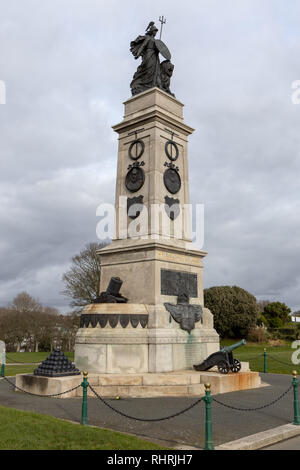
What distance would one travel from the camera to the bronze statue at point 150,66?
19.4 m

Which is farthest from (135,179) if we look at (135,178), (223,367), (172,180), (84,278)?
(84,278)

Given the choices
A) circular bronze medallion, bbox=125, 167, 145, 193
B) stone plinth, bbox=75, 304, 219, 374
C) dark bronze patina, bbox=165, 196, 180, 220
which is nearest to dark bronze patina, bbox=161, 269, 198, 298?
stone plinth, bbox=75, 304, 219, 374

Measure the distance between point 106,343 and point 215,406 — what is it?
4450mm

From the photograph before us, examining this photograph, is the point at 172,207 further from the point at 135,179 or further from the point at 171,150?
the point at 171,150

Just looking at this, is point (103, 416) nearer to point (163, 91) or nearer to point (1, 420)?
point (1, 420)

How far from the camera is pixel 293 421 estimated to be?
29.5 feet

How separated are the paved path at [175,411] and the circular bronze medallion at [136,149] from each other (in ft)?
32.6

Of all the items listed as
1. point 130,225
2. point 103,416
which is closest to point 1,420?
point 103,416

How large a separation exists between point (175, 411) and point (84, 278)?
27.4 metres

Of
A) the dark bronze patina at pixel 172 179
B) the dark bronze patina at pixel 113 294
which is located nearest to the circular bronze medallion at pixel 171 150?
the dark bronze patina at pixel 172 179

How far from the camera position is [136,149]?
59.2 ft

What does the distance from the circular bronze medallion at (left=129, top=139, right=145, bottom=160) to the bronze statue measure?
2.91 meters

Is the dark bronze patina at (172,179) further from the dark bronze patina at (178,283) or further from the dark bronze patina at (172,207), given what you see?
the dark bronze patina at (178,283)

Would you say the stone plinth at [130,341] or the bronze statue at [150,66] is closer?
the stone plinth at [130,341]
